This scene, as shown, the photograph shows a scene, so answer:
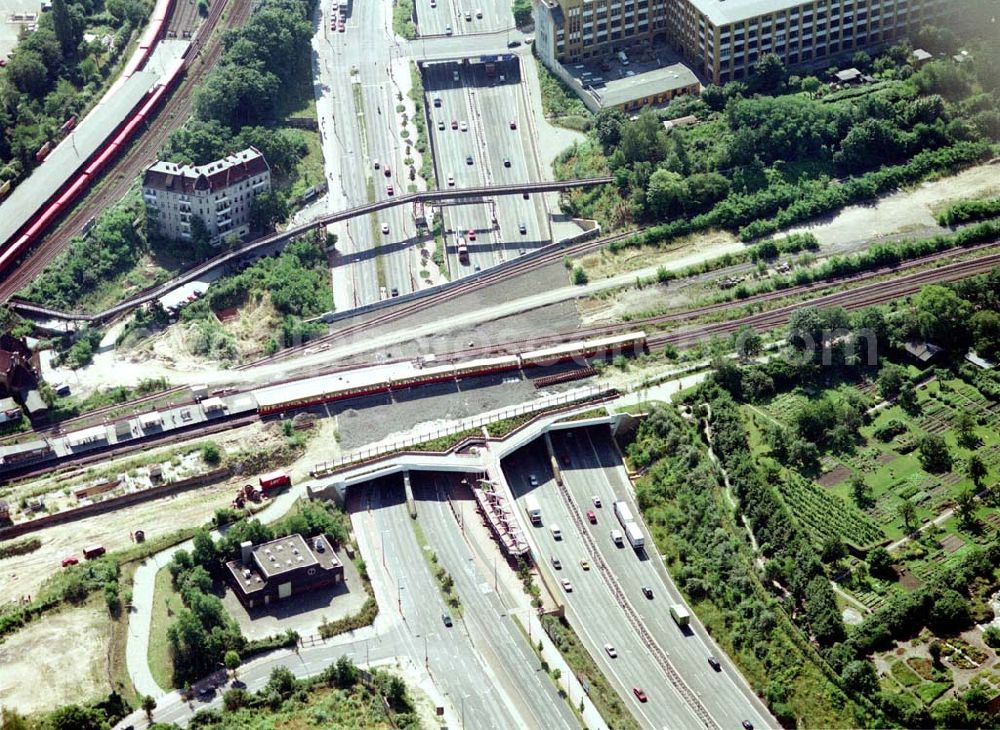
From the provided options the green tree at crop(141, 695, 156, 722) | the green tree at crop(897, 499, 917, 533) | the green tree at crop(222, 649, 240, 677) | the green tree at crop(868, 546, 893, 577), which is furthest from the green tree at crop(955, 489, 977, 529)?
the green tree at crop(141, 695, 156, 722)

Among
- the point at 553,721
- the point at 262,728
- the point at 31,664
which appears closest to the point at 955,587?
the point at 553,721

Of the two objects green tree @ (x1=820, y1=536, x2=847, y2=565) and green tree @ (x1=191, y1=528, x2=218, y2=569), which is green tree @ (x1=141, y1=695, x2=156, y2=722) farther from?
green tree @ (x1=820, y1=536, x2=847, y2=565)

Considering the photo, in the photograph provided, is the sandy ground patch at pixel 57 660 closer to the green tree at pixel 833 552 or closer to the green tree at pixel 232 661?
the green tree at pixel 232 661

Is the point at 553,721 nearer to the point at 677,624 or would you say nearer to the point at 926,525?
the point at 677,624

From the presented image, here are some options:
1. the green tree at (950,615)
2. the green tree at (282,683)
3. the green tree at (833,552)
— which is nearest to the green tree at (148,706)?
the green tree at (282,683)

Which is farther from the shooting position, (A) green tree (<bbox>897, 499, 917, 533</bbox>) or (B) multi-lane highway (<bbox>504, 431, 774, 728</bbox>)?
(A) green tree (<bbox>897, 499, 917, 533</bbox>)

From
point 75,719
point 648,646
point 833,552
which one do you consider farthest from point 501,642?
point 75,719
